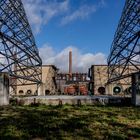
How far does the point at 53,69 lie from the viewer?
62.1m

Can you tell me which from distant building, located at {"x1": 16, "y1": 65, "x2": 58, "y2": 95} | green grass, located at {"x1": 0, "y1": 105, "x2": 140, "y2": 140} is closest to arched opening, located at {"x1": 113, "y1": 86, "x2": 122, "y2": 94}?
distant building, located at {"x1": 16, "y1": 65, "x2": 58, "y2": 95}

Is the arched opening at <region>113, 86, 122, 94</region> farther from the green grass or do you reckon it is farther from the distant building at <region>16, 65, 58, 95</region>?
the green grass

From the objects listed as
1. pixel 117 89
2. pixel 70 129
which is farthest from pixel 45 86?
pixel 70 129

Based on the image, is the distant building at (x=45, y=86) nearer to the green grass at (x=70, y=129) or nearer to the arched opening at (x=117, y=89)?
the arched opening at (x=117, y=89)

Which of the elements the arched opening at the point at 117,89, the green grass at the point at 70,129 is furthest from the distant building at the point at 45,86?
the green grass at the point at 70,129

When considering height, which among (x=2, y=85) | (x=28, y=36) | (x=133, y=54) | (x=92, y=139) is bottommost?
(x=92, y=139)

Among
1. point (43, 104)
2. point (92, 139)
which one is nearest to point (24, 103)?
point (43, 104)

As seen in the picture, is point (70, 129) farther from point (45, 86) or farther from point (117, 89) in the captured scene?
point (45, 86)

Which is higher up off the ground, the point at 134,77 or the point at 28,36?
the point at 28,36

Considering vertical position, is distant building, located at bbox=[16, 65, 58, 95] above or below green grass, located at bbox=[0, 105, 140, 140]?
above

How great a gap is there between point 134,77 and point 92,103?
2706mm

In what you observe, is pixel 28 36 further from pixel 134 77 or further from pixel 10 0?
pixel 134 77

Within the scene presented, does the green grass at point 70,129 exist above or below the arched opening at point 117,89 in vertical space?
below

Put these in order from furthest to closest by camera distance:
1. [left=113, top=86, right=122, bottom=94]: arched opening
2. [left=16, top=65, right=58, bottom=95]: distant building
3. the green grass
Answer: [left=16, top=65, right=58, bottom=95]: distant building < [left=113, top=86, right=122, bottom=94]: arched opening < the green grass
